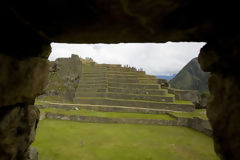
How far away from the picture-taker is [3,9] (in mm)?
1521

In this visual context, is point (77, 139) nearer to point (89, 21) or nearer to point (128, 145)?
point (128, 145)

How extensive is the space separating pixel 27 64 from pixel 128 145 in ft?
22.1

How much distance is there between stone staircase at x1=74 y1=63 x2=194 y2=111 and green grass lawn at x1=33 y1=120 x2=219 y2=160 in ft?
22.0

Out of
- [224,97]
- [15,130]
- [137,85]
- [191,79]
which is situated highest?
[191,79]

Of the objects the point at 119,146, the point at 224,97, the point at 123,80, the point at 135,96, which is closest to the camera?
the point at 224,97

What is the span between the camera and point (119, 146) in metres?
7.48

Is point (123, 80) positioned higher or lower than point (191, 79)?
lower

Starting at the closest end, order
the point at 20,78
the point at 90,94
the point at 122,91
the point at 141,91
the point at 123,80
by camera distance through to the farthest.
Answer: the point at 20,78
the point at 141,91
the point at 122,91
the point at 90,94
the point at 123,80

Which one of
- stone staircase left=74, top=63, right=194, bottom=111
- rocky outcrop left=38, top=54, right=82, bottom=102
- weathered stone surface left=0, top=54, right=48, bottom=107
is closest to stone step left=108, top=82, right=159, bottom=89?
stone staircase left=74, top=63, right=194, bottom=111

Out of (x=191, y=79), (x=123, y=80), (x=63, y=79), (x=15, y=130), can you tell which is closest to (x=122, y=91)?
(x=123, y=80)

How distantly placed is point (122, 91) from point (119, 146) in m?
12.2

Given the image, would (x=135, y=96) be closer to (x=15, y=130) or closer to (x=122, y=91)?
(x=122, y=91)

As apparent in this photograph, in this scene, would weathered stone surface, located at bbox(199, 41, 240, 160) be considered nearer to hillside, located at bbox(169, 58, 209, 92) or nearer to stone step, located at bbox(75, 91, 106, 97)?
stone step, located at bbox(75, 91, 106, 97)

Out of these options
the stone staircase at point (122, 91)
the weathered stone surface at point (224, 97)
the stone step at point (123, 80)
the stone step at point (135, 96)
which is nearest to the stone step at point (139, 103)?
the stone staircase at point (122, 91)
